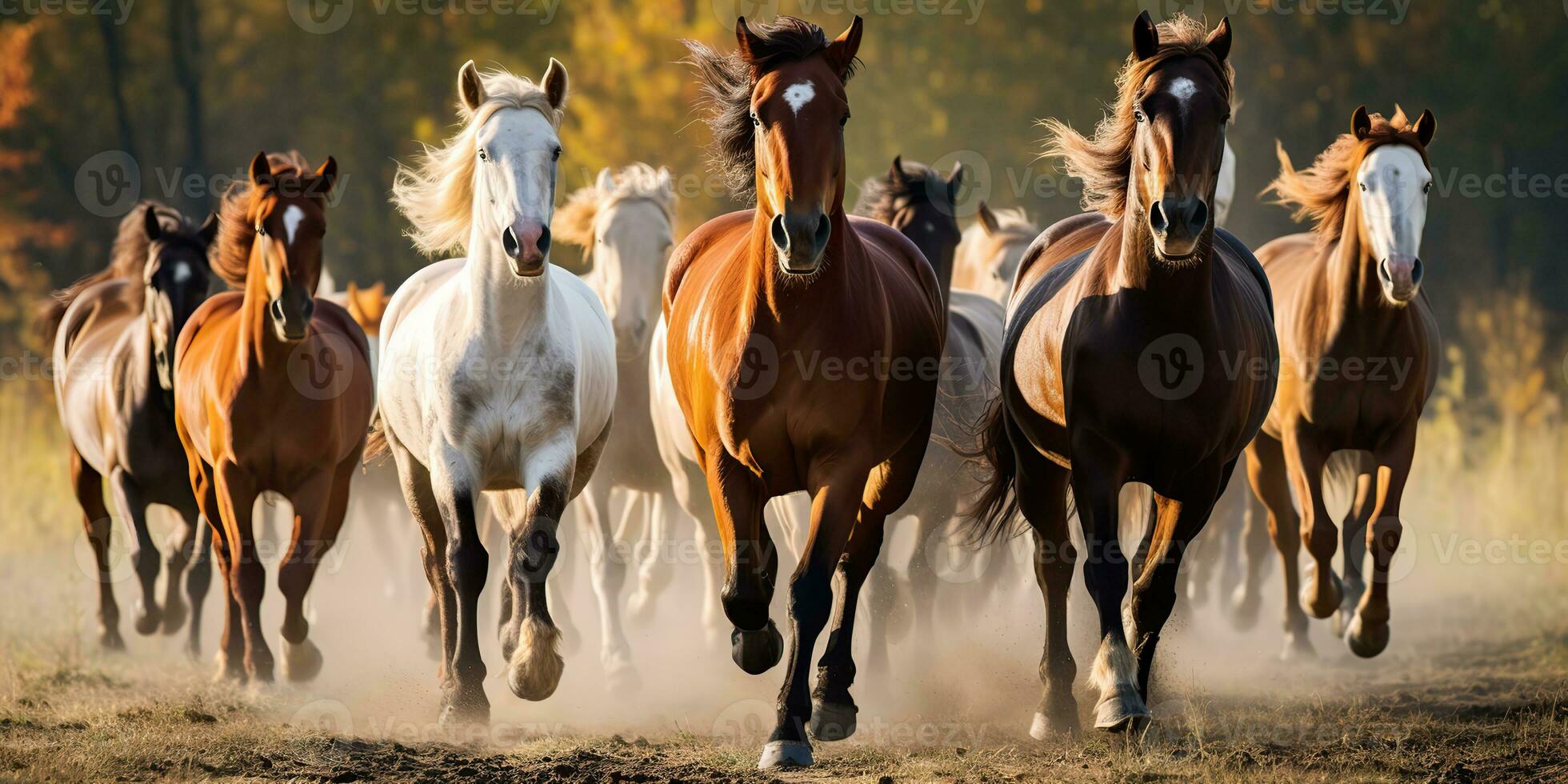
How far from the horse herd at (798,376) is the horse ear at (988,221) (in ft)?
5.55

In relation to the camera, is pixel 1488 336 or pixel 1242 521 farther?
pixel 1488 336

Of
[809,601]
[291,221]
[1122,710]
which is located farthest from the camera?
[291,221]

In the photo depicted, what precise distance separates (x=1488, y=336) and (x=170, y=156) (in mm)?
A: 17971

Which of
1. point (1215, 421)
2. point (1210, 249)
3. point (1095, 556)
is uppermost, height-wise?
point (1210, 249)

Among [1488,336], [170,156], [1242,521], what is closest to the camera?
[1242,521]

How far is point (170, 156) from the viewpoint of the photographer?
891 inches

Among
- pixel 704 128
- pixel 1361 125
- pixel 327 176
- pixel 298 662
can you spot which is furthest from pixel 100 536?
pixel 704 128

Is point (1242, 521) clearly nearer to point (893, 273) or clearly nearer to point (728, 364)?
point (893, 273)

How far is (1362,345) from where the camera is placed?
24.8ft

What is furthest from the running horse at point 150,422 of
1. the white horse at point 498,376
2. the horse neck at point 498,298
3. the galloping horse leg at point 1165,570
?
the galloping horse leg at point 1165,570

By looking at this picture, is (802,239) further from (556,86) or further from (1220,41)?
(556,86)

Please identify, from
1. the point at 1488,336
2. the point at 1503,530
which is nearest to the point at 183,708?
the point at 1503,530

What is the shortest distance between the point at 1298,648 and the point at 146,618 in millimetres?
6612

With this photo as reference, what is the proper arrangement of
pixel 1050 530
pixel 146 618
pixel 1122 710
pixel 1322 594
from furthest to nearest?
pixel 146 618 < pixel 1322 594 < pixel 1050 530 < pixel 1122 710
